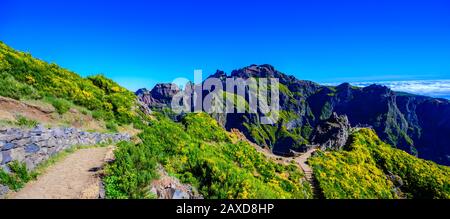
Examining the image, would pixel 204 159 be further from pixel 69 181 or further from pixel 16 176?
pixel 16 176

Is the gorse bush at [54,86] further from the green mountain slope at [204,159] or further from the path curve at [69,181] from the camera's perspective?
the path curve at [69,181]

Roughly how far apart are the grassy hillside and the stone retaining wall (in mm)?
24057

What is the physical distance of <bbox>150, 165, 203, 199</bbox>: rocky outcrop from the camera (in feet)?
45.8

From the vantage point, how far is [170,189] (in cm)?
1441

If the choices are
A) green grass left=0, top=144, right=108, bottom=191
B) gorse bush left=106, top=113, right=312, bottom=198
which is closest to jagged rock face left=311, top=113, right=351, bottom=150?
gorse bush left=106, top=113, right=312, bottom=198

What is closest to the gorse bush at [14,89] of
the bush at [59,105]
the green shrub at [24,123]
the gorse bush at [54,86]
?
the gorse bush at [54,86]

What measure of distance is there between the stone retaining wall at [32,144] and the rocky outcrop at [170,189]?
5.97m

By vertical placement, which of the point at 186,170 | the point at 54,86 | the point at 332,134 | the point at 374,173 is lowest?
the point at 374,173

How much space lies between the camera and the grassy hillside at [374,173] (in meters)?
37.9

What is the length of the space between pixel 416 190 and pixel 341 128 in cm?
1817

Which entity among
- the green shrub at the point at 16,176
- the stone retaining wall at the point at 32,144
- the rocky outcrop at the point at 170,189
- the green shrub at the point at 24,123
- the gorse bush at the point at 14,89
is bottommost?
the rocky outcrop at the point at 170,189

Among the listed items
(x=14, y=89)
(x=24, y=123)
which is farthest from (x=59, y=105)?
(x=24, y=123)

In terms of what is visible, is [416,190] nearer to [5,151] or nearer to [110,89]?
[110,89]

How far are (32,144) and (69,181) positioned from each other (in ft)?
10.2
